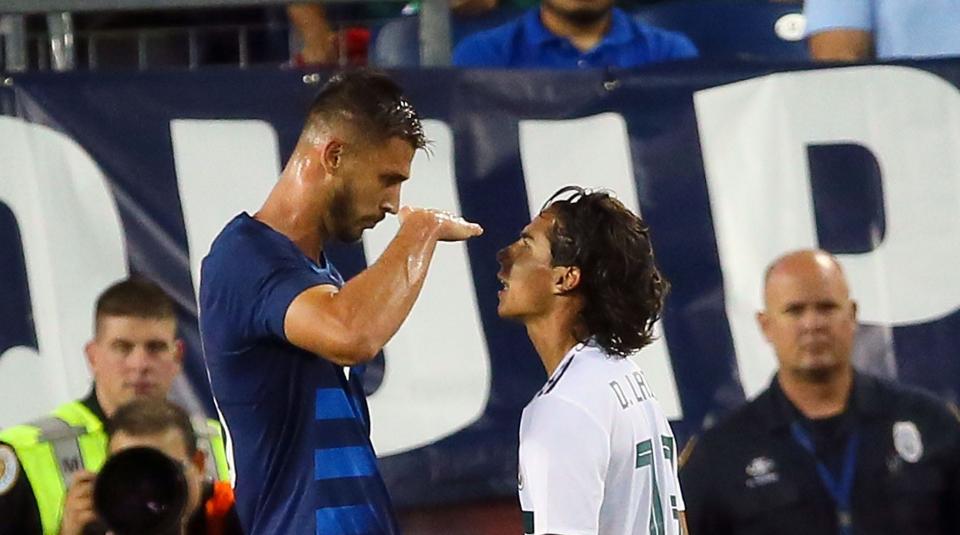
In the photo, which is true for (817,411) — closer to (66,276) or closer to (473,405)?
(473,405)

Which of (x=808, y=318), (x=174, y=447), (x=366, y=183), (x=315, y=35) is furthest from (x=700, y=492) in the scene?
(x=315, y=35)

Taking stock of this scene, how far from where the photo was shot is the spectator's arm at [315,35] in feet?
20.1

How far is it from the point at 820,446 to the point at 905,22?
4.67 ft

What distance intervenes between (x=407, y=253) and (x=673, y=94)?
6.51 ft

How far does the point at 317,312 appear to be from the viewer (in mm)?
3396

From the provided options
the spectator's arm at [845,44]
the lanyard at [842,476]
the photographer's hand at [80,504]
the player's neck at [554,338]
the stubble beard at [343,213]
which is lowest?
the lanyard at [842,476]

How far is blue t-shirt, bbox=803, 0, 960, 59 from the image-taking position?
5684 mm

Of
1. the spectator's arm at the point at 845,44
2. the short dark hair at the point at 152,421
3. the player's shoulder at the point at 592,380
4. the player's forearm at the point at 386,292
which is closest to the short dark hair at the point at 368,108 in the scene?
the player's forearm at the point at 386,292

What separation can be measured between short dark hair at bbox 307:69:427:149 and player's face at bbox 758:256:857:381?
1.80 m

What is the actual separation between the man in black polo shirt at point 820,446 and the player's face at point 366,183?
1741mm

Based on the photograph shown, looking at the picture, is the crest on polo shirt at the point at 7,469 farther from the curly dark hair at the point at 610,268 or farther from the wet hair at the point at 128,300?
the curly dark hair at the point at 610,268

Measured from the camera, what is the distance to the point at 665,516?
3.56 metres

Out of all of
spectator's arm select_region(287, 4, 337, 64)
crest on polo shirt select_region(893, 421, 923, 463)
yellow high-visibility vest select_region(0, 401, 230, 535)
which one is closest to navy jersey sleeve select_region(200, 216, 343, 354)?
yellow high-visibility vest select_region(0, 401, 230, 535)

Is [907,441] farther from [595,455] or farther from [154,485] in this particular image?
[154,485]
